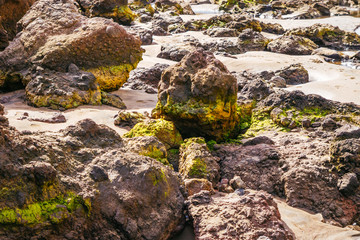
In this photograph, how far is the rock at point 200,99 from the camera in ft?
14.7

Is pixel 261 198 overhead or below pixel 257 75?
overhead

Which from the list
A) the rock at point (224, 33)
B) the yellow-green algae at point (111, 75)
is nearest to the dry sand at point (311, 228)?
the yellow-green algae at point (111, 75)

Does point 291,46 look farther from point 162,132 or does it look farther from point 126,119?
point 162,132

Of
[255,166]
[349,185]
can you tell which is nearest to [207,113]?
[255,166]

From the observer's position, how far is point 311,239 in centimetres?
282

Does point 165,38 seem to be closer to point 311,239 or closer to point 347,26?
point 347,26

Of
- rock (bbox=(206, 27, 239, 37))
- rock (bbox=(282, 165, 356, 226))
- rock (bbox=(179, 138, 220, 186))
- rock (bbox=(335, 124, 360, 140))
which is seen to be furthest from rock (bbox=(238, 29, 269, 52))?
rock (bbox=(282, 165, 356, 226))

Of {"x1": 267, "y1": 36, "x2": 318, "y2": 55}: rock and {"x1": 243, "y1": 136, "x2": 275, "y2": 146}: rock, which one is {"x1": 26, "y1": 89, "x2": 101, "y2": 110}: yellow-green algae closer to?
{"x1": 243, "y1": 136, "x2": 275, "y2": 146}: rock

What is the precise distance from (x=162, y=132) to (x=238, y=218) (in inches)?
73.6

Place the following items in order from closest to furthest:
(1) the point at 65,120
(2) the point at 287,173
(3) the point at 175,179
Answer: (3) the point at 175,179, (2) the point at 287,173, (1) the point at 65,120

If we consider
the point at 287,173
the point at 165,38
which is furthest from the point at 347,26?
Answer: the point at 287,173

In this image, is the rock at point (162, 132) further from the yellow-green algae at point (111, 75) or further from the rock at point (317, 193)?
the yellow-green algae at point (111, 75)

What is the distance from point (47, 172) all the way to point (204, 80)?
2663mm

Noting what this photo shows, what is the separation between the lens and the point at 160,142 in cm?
371
